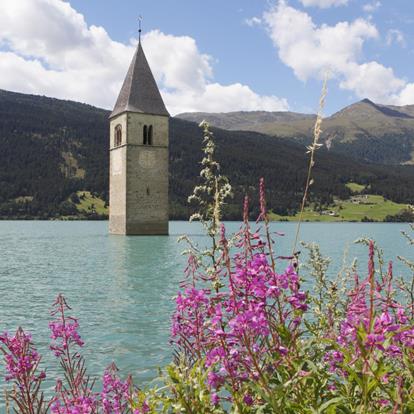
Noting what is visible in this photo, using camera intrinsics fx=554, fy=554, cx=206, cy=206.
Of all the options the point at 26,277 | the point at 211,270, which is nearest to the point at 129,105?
the point at 26,277

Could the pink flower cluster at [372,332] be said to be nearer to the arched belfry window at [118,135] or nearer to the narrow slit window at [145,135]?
the narrow slit window at [145,135]

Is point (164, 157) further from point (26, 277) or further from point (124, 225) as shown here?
point (26, 277)

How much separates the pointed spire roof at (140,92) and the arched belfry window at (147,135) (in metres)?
1.91

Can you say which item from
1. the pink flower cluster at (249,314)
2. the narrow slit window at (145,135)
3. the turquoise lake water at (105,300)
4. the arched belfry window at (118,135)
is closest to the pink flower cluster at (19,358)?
the pink flower cluster at (249,314)

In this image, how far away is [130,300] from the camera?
21281 millimetres

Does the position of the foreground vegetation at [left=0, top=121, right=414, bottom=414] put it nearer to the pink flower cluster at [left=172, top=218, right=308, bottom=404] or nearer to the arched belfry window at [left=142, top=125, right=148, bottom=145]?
the pink flower cluster at [left=172, top=218, right=308, bottom=404]

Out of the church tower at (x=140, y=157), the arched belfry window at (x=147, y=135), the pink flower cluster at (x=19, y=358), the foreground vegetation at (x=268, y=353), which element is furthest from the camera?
the arched belfry window at (x=147, y=135)

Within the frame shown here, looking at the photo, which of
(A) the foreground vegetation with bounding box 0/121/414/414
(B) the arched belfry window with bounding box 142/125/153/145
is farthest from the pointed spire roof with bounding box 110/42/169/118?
(A) the foreground vegetation with bounding box 0/121/414/414

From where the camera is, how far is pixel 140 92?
68375 millimetres

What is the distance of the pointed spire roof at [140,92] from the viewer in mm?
67875

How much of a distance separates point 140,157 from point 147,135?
3.03 m

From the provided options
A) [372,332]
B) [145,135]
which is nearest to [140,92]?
[145,135]

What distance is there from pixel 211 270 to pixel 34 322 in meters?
13.3

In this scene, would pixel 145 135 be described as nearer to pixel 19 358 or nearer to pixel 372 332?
pixel 19 358
